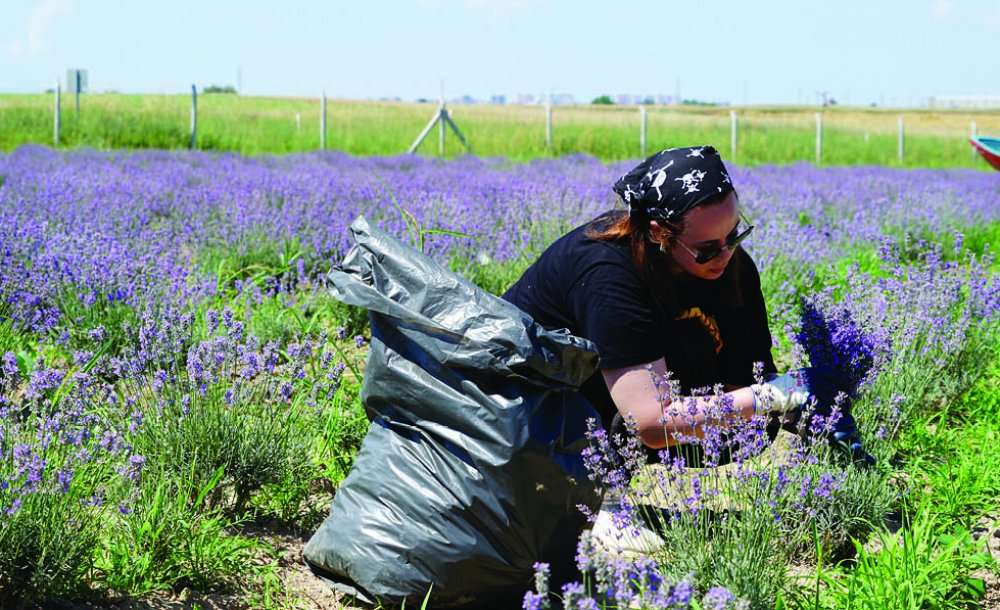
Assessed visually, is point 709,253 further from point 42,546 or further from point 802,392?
point 42,546

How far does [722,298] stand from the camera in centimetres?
300

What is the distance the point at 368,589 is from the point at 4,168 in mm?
7333

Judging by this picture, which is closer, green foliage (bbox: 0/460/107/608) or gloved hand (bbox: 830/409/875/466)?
green foliage (bbox: 0/460/107/608)

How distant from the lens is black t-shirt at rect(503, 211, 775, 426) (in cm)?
266

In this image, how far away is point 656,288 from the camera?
2.79 m

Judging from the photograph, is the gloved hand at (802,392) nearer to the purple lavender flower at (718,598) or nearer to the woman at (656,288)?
the woman at (656,288)

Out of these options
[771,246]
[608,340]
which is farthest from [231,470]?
[771,246]

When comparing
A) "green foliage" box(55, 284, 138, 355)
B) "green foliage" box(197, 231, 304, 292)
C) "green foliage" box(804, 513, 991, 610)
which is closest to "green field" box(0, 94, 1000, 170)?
"green foliage" box(197, 231, 304, 292)

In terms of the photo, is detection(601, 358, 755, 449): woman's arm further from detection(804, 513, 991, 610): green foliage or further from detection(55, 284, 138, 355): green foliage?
detection(55, 284, 138, 355): green foliage

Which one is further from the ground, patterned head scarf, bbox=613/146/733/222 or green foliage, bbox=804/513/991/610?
patterned head scarf, bbox=613/146/733/222

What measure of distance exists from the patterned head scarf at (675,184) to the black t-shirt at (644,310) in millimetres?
125

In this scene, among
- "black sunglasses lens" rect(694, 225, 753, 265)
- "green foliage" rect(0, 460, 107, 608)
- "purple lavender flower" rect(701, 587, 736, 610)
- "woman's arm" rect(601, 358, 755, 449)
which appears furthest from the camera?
"black sunglasses lens" rect(694, 225, 753, 265)

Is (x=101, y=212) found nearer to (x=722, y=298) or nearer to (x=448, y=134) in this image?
(x=722, y=298)

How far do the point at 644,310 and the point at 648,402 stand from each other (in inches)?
9.1
